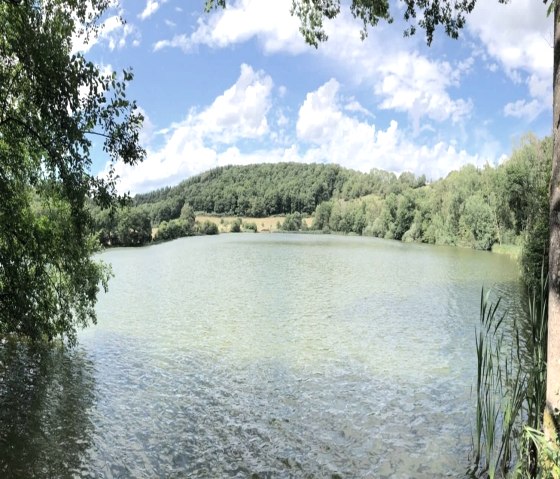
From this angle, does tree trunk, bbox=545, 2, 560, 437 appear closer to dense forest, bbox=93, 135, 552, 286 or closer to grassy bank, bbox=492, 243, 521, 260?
dense forest, bbox=93, 135, 552, 286

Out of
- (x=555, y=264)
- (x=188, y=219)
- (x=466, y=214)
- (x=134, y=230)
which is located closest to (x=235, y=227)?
(x=188, y=219)

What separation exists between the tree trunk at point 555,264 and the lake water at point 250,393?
16.3ft

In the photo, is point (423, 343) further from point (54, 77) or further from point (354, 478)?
point (54, 77)

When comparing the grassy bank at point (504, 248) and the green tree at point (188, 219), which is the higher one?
the green tree at point (188, 219)

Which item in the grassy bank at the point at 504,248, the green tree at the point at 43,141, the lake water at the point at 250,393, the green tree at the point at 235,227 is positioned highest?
the green tree at the point at 235,227

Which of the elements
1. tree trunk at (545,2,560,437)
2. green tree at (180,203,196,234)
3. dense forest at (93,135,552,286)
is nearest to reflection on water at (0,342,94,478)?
tree trunk at (545,2,560,437)

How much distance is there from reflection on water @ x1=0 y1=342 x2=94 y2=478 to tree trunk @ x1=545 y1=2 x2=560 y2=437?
8482mm

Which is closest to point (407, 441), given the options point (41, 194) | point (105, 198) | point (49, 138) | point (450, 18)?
point (105, 198)

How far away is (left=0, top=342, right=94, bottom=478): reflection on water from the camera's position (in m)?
9.46

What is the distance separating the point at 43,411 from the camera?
11.9 meters

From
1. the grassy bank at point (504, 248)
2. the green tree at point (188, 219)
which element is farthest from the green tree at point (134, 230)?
the grassy bank at point (504, 248)

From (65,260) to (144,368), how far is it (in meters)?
5.49

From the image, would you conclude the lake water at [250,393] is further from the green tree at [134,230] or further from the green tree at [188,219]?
the green tree at [188,219]

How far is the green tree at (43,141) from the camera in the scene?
26.3 feet
